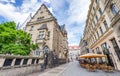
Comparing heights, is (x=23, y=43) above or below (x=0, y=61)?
above

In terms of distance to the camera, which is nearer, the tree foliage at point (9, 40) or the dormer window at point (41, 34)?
the tree foliage at point (9, 40)

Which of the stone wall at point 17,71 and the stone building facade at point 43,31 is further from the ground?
the stone building facade at point 43,31

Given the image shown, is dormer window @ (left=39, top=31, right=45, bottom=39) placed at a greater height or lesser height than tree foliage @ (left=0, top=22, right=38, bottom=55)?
greater

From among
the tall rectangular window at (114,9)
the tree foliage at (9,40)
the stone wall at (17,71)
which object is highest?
the tall rectangular window at (114,9)

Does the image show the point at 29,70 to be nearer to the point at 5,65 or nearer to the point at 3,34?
the point at 5,65

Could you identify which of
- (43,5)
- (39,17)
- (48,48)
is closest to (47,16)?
(39,17)

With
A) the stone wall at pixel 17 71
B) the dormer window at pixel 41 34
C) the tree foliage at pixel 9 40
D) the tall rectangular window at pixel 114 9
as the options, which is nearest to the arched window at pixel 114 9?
the tall rectangular window at pixel 114 9

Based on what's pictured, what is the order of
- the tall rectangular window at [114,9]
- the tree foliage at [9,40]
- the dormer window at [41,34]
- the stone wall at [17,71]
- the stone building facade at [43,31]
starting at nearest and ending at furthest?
1. the stone wall at [17,71]
2. the tall rectangular window at [114,9]
3. the tree foliage at [9,40]
4. the stone building facade at [43,31]
5. the dormer window at [41,34]

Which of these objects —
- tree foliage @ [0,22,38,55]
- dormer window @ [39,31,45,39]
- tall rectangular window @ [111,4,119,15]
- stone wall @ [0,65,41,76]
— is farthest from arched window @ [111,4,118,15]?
dormer window @ [39,31,45,39]

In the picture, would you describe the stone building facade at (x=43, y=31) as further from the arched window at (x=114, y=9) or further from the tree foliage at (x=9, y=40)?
the arched window at (x=114, y=9)

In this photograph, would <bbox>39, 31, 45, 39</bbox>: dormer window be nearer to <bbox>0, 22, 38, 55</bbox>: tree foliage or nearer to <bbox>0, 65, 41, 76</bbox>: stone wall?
<bbox>0, 22, 38, 55</bbox>: tree foliage

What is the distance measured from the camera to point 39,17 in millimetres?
27156

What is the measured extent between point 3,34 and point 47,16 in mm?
15406

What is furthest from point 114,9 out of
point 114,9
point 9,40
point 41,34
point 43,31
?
point 41,34
